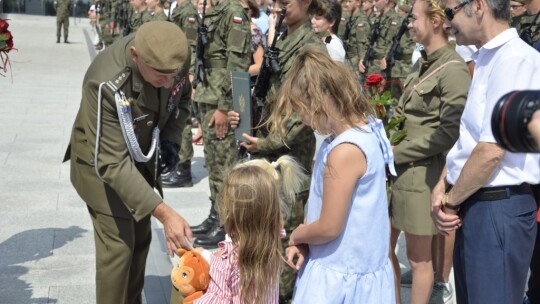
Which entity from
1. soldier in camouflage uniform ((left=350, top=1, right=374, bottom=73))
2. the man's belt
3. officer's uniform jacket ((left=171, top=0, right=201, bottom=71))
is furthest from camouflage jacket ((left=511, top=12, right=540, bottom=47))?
soldier in camouflage uniform ((left=350, top=1, right=374, bottom=73))

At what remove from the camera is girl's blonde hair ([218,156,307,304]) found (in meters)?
2.76

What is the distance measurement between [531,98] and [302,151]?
2675mm

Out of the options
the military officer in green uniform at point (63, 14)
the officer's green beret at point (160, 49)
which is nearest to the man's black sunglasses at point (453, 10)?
the officer's green beret at point (160, 49)

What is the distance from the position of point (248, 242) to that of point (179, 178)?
15.9ft

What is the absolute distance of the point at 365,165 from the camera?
2.72 m

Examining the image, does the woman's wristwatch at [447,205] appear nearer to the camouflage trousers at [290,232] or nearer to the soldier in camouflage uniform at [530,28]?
the camouflage trousers at [290,232]

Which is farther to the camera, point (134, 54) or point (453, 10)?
point (134, 54)

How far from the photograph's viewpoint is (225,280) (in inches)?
113

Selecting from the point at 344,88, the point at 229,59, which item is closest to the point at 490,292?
the point at 344,88

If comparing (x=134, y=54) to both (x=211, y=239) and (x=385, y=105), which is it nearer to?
(x=385, y=105)

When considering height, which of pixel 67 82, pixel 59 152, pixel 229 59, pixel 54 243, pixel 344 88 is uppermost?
pixel 344 88

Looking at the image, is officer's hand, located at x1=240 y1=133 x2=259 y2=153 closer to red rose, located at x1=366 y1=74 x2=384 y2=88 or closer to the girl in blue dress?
red rose, located at x1=366 y1=74 x2=384 y2=88

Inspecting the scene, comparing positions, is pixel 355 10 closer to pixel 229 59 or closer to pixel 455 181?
pixel 229 59

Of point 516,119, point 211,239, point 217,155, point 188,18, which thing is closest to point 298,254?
point 516,119
